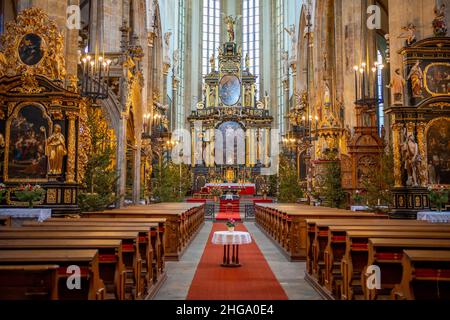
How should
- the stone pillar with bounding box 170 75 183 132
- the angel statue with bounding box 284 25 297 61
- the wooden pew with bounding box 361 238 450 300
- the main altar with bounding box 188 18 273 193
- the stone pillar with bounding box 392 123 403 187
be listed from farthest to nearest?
the main altar with bounding box 188 18 273 193
the stone pillar with bounding box 170 75 183 132
the angel statue with bounding box 284 25 297 61
the stone pillar with bounding box 392 123 403 187
the wooden pew with bounding box 361 238 450 300

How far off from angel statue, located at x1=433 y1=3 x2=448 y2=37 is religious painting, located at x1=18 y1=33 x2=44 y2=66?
10.2m

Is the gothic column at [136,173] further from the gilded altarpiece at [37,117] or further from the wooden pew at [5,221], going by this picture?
the wooden pew at [5,221]

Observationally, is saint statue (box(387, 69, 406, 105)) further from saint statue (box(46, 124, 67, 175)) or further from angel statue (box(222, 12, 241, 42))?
angel statue (box(222, 12, 241, 42))

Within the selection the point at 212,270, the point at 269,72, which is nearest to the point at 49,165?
the point at 212,270

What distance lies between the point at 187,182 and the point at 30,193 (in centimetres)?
1757

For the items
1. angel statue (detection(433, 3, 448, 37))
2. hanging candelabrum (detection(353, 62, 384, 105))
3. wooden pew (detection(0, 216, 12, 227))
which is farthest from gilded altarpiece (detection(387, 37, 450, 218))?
wooden pew (detection(0, 216, 12, 227))

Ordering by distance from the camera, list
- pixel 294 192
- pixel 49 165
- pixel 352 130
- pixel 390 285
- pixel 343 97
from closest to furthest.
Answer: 1. pixel 390 285
2. pixel 49 165
3. pixel 352 130
4. pixel 343 97
5. pixel 294 192

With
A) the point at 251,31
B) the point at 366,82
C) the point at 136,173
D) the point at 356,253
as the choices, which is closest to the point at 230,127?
the point at 251,31

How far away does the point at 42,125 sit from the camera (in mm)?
10445

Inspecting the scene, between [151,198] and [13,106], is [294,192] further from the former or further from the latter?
[13,106]

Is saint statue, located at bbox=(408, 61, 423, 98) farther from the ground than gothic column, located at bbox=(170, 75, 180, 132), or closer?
closer

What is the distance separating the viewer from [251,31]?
45469mm

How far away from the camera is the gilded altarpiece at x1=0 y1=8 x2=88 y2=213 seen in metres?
10.3
